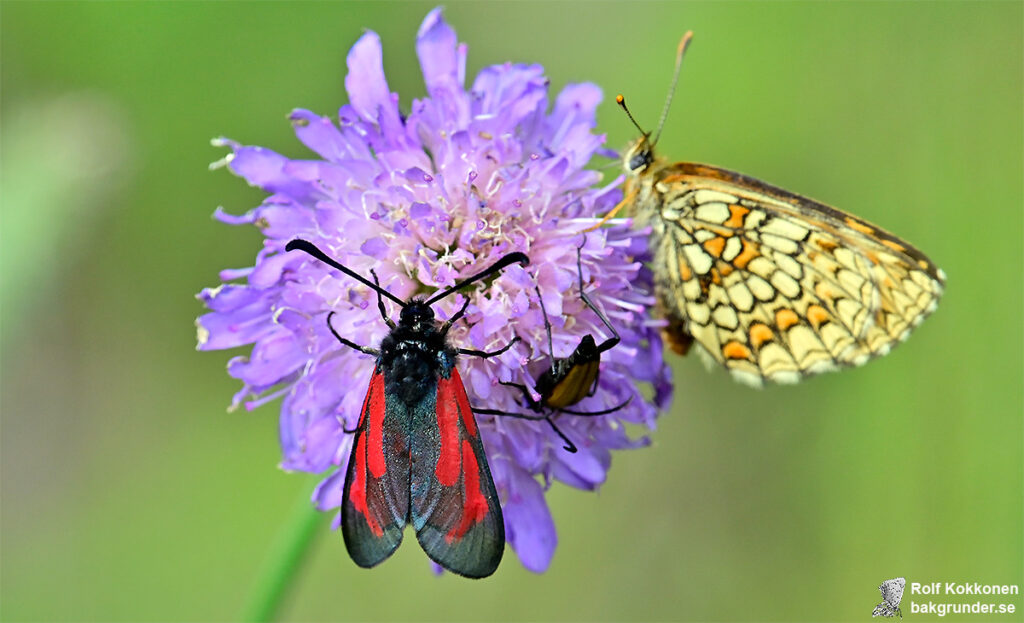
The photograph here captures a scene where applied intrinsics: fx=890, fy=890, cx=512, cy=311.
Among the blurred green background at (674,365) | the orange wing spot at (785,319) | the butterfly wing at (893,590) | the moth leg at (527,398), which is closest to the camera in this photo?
the moth leg at (527,398)

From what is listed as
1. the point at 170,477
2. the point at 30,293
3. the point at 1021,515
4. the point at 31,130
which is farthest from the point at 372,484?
the point at 1021,515

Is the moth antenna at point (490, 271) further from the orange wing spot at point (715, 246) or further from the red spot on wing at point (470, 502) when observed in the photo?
the orange wing spot at point (715, 246)

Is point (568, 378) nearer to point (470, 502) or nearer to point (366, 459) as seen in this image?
point (470, 502)

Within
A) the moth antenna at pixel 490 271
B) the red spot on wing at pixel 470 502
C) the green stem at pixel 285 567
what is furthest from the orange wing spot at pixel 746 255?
the green stem at pixel 285 567

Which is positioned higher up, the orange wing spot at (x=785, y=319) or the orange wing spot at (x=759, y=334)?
the orange wing spot at (x=785, y=319)

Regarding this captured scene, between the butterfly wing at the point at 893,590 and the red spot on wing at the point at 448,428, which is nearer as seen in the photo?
the red spot on wing at the point at 448,428

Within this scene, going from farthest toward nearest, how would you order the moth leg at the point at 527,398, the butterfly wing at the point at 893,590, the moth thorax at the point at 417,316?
the butterfly wing at the point at 893,590 → the moth leg at the point at 527,398 → the moth thorax at the point at 417,316

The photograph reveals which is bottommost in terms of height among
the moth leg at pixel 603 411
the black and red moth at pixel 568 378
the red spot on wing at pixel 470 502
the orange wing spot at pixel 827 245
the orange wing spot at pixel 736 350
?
the red spot on wing at pixel 470 502
